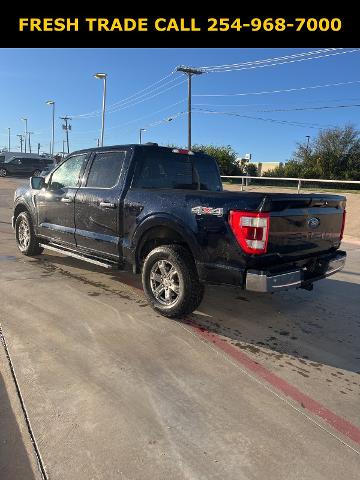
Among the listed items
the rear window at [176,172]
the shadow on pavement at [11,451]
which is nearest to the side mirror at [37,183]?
the rear window at [176,172]

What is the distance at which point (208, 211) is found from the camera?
154 inches

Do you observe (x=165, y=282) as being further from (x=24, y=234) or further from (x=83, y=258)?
(x=24, y=234)

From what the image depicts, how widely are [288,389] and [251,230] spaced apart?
1.35 m

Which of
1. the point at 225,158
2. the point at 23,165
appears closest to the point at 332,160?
the point at 225,158

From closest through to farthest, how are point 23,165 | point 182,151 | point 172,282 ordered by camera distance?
point 172,282
point 182,151
point 23,165

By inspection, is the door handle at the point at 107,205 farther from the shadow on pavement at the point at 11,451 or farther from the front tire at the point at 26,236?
the shadow on pavement at the point at 11,451

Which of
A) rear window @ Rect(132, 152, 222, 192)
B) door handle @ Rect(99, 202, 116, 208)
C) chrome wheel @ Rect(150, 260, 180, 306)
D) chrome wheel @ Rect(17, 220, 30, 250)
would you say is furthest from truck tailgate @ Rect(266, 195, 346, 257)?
chrome wheel @ Rect(17, 220, 30, 250)

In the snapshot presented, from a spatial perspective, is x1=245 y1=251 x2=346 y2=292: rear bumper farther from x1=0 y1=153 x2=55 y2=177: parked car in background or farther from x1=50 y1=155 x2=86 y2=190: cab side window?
x1=0 y1=153 x2=55 y2=177: parked car in background

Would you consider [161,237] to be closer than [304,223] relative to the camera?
No

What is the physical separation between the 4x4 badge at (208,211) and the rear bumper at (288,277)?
605 mm


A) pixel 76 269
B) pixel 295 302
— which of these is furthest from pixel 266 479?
pixel 76 269

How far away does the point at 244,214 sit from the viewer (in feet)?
12.0

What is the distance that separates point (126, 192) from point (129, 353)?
2.08m
